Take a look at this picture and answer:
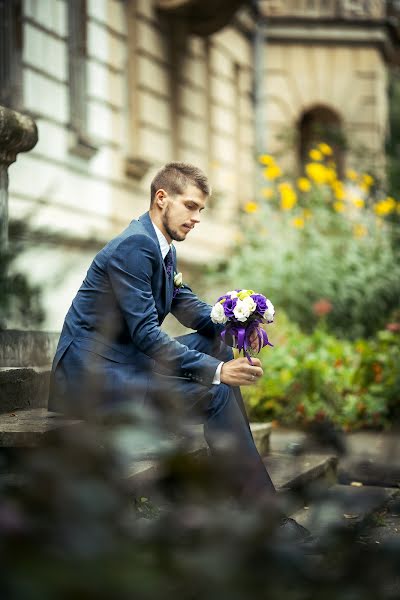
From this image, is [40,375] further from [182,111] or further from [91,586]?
[182,111]

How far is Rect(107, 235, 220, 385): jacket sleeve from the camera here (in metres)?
3.51

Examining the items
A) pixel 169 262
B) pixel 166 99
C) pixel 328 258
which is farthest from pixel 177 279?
pixel 166 99

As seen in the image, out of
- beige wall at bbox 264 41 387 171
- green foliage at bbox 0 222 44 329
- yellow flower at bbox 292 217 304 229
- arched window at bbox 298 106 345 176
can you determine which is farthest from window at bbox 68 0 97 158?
arched window at bbox 298 106 345 176

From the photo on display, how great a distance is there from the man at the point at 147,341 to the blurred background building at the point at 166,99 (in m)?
0.92

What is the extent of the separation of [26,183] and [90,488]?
755 cm

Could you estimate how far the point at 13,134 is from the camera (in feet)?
14.0

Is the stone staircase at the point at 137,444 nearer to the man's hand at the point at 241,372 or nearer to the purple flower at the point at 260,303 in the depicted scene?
the man's hand at the point at 241,372

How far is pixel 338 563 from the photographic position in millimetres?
1218

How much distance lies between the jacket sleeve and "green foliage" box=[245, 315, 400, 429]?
2.92 meters

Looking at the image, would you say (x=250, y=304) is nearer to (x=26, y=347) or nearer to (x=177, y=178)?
(x=177, y=178)

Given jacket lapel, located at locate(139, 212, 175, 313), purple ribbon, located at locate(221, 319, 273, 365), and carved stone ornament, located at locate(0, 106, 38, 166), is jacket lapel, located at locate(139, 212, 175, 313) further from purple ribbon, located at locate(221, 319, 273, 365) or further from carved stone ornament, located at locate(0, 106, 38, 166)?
carved stone ornament, located at locate(0, 106, 38, 166)

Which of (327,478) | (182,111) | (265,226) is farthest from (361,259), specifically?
(327,478)

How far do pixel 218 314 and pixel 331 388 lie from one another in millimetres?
2905

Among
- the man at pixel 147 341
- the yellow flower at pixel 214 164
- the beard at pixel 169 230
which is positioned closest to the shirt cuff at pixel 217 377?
the man at pixel 147 341
